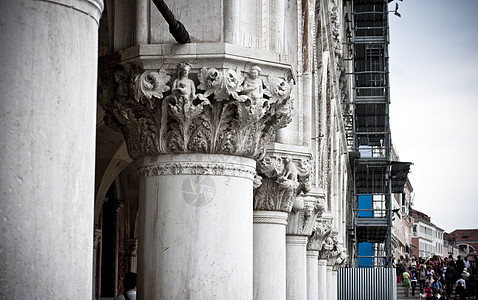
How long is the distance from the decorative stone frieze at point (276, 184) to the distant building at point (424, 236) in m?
142

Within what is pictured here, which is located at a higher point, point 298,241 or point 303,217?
point 303,217

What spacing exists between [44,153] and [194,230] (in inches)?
184

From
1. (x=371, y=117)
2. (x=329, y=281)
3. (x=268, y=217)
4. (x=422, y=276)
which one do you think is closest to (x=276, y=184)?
(x=268, y=217)

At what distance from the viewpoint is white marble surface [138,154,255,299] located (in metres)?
10.0

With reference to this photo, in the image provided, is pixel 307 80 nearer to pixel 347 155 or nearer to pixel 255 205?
pixel 255 205

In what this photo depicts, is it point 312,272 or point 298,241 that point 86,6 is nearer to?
point 298,241

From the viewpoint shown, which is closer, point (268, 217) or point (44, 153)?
point (44, 153)

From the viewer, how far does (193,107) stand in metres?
9.89

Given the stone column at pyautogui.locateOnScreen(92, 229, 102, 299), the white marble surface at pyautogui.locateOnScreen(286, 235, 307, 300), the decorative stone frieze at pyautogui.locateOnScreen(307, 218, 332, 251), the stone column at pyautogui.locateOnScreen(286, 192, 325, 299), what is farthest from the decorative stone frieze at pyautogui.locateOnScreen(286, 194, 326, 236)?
the stone column at pyautogui.locateOnScreen(92, 229, 102, 299)

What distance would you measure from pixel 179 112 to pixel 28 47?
4462mm

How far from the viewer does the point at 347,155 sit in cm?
4628

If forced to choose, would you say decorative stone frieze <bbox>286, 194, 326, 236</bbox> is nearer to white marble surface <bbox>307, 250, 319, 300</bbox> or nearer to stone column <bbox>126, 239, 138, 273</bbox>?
white marble surface <bbox>307, 250, 319, 300</bbox>

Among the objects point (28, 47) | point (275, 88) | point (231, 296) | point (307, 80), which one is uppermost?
point (307, 80)

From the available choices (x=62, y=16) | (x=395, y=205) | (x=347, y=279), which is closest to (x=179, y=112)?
(x=62, y=16)
